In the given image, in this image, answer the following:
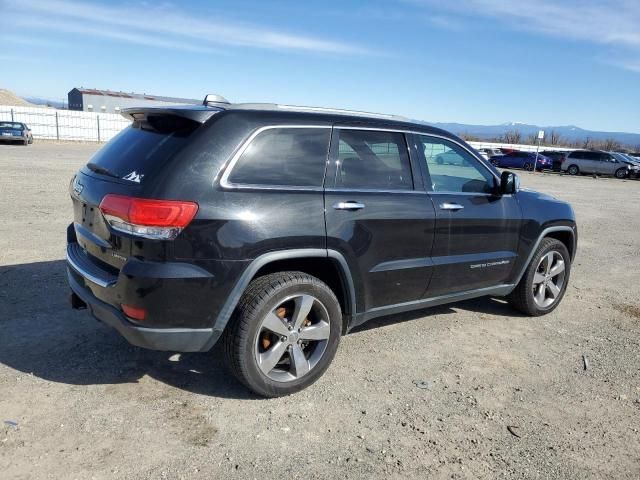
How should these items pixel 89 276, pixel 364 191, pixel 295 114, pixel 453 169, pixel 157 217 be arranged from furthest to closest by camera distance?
pixel 453 169, pixel 364 191, pixel 295 114, pixel 89 276, pixel 157 217

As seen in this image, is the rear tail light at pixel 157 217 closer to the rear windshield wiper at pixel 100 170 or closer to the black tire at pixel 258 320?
the rear windshield wiper at pixel 100 170

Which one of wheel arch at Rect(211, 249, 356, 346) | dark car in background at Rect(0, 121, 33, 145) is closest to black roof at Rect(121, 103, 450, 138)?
wheel arch at Rect(211, 249, 356, 346)

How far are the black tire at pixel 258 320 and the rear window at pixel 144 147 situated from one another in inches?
37.1

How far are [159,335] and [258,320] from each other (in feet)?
1.92

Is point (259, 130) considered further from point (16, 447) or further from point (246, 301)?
point (16, 447)

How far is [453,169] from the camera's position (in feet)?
14.8

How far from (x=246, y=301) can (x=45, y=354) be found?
172 centimetres

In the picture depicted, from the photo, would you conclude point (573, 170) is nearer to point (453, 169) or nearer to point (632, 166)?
point (632, 166)

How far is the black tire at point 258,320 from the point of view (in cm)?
330

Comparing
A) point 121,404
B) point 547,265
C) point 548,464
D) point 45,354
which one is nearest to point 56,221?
point 45,354

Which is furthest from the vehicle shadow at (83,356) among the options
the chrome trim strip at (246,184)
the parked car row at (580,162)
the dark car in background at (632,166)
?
the dark car in background at (632,166)

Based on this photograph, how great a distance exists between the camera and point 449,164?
4.50 metres

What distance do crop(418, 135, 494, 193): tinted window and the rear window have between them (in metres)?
1.89

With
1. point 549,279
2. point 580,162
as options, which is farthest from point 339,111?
point 580,162
